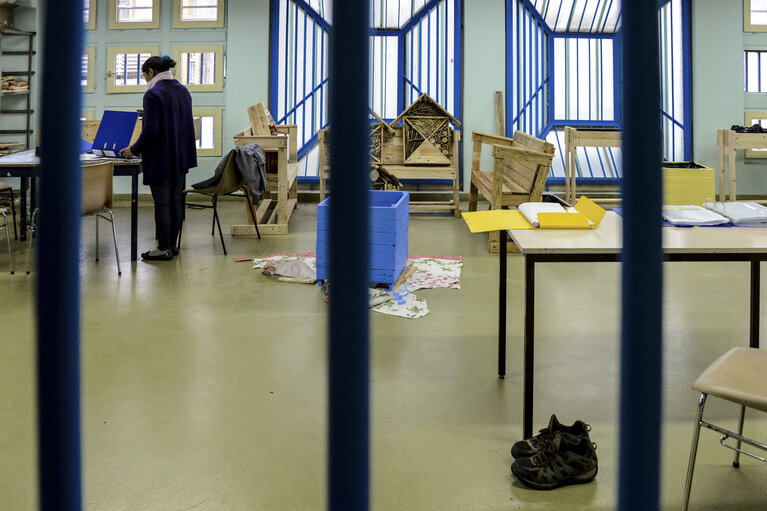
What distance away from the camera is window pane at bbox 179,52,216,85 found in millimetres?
9125

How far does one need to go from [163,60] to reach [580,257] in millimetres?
3966

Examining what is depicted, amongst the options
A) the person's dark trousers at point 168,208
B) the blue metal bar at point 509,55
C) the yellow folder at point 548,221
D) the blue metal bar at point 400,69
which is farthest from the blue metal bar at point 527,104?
the yellow folder at point 548,221

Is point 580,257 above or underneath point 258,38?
underneath

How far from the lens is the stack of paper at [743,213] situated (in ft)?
8.18

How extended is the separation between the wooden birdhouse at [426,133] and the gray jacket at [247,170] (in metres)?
2.39

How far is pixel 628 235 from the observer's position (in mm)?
322

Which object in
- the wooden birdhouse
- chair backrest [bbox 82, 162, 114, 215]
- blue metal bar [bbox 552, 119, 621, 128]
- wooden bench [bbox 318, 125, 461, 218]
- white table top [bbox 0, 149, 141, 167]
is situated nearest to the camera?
chair backrest [bbox 82, 162, 114, 215]


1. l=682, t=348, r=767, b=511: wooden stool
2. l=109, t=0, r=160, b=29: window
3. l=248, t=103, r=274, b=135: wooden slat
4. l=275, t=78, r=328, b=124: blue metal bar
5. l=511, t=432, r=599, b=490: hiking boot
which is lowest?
l=511, t=432, r=599, b=490: hiking boot

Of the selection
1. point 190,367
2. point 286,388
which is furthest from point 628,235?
point 190,367

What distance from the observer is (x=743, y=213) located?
2572 millimetres

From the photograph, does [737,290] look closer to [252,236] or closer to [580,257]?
[580,257]

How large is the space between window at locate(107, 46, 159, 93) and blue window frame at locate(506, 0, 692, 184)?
4.79 meters

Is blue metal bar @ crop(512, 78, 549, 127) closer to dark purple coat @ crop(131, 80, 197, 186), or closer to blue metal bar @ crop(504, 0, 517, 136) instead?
blue metal bar @ crop(504, 0, 517, 136)

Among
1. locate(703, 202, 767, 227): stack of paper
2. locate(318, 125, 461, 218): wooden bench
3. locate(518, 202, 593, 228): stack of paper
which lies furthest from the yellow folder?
locate(318, 125, 461, 218): wooden bench
